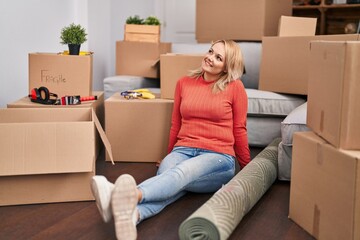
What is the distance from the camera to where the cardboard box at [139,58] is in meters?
3.43

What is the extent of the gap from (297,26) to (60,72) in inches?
61.9

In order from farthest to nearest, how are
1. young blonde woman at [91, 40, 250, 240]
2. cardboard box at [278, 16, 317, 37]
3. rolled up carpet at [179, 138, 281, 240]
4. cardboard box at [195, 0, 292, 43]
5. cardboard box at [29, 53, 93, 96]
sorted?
cardboard box at [195, 0, 292, 43] < cardboard box at [278, 16, 317, 37] < cardboard box at [29, 53, 93, 96] < young blonde woman at [91, 40, 250, 240] < rolled up carpet at [179, 138, 281, 240]

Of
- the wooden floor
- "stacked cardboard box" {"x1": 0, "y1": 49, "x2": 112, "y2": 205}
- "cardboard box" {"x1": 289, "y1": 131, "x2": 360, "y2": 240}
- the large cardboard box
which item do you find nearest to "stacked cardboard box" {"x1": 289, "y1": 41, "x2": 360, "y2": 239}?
"cardboard box" {"x1": 289, "y1": 131, "x2": 360, "y2": 240}

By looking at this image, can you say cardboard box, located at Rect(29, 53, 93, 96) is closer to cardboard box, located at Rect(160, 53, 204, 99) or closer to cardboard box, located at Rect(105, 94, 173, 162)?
cardboard box, located at Rect(105, 94, 173, 162)

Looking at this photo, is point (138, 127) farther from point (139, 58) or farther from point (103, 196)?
point (103, 196)

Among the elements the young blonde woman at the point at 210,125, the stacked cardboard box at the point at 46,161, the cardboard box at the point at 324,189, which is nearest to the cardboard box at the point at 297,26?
the young blonde woman at the point at 210,125

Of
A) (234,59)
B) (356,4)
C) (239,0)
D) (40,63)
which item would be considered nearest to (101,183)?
(234,59)

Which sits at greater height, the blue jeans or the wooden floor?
the blue jeans

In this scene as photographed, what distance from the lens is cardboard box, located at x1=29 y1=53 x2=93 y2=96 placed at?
254cm

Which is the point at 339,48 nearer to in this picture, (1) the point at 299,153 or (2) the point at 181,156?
(1) the point at 299,153

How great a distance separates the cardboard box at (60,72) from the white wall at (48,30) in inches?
15.4

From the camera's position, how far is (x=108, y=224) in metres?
1.81

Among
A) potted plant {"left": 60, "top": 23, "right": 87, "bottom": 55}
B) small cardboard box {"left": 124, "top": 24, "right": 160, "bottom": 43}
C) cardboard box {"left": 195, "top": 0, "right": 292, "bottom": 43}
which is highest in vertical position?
cardboard box {"left": 195, "top": 0, "right": 292, "bottom": 43}

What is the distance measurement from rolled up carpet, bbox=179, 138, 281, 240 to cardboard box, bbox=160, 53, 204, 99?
2.29ft
